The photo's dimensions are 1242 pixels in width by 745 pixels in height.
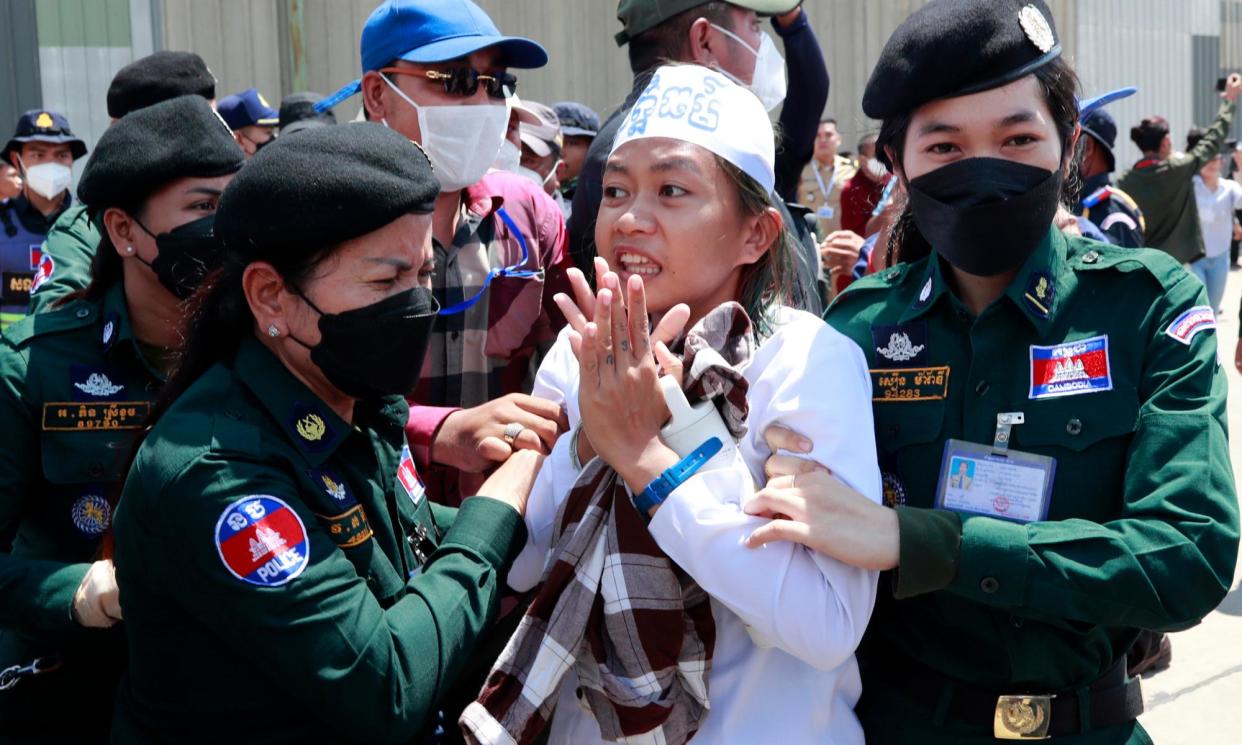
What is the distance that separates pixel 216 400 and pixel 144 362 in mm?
922

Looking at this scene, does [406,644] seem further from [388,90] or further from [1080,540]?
[388,90]

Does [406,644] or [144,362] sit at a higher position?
[144,362]

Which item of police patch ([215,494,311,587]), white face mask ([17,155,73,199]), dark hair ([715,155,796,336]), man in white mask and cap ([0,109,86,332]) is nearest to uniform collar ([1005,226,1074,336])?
dark hair ([715,155,796,336])

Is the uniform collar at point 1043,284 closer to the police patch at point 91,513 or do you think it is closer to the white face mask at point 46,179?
the police patch at point 91,513

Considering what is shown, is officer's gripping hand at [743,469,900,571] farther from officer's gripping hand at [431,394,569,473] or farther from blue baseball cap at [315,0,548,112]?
blue baseball cap at [315,0,548,112]

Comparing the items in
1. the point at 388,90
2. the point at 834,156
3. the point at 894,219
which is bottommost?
the point at 834,156

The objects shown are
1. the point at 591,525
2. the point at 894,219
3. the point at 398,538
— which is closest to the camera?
the point at 591,525

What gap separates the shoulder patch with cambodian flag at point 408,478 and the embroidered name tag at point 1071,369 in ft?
3.86

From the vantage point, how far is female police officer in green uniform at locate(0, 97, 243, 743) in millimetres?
2713

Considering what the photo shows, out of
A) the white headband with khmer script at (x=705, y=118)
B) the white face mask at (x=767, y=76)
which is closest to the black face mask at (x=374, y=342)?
the white headband with khmer script at (x=705, y=118)

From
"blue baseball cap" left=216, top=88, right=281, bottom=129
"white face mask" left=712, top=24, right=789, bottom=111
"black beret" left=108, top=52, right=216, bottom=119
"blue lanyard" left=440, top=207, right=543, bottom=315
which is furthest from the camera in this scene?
"blue baseball cap" left=216, top=88, right=281, bottom=129

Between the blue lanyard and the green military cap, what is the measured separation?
35.0 inches

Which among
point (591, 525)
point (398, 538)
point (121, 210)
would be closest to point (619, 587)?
point (591, 525)

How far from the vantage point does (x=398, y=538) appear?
233 centimetres
